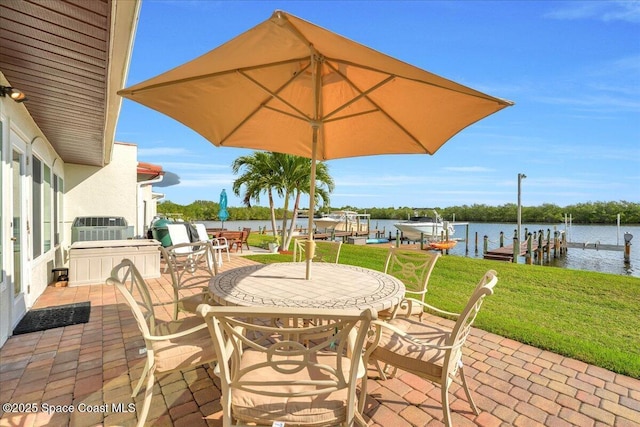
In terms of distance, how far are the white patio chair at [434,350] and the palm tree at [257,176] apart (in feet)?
32.4

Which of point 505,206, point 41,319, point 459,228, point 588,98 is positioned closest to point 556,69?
point 588,98

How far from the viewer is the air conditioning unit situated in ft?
23.3

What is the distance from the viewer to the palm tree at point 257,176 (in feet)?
37.6

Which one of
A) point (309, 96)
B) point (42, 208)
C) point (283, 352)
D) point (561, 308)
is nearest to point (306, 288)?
point (283, 352)

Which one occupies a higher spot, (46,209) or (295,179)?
(295,179)

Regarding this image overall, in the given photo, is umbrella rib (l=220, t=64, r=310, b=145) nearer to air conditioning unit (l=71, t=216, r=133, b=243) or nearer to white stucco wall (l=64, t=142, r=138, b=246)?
air conditioning unit (l=71, t=216, r=133, b=243)

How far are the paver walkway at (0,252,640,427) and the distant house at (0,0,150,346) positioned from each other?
999 mm

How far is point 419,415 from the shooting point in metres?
2.06

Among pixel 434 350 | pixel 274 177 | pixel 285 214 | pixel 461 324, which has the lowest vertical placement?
pixel 434 350

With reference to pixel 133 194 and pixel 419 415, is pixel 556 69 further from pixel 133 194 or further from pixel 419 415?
pixel 133 194

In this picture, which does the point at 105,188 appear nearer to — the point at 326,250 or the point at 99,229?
the point at 99,229

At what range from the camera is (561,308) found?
181 inches

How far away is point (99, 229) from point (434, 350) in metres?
8.20

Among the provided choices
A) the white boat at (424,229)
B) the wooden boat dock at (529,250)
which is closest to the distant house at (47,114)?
the wooden boat dock at (529,250)
